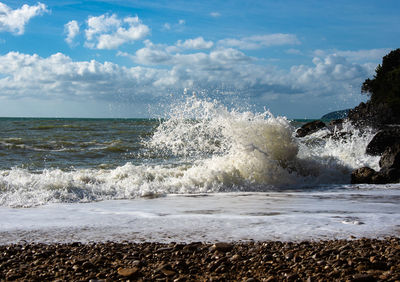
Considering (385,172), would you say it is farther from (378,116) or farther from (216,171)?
(378,116)

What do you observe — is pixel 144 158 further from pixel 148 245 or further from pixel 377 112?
pixel 377 112

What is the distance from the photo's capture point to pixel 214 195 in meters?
9.02

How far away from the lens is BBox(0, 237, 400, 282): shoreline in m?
3.83

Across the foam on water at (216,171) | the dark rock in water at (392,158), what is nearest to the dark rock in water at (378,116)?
the foam on water at (216,171)

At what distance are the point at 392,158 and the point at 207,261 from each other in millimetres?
8318

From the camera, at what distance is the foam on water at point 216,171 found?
29.5 ft

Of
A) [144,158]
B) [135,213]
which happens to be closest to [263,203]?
[135,213]

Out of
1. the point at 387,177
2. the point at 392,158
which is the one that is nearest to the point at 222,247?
the point at 387,177

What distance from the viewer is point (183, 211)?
276 inches

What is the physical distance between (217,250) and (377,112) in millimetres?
30422

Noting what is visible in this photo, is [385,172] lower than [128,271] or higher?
higher

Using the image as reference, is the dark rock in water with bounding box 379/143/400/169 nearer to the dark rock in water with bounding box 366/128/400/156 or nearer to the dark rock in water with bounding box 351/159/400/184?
the dark rock in water with bounding box 351/159/400/184

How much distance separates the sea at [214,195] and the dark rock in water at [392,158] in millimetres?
933

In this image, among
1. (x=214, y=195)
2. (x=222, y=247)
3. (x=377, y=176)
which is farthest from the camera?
(x=377, y=176)
